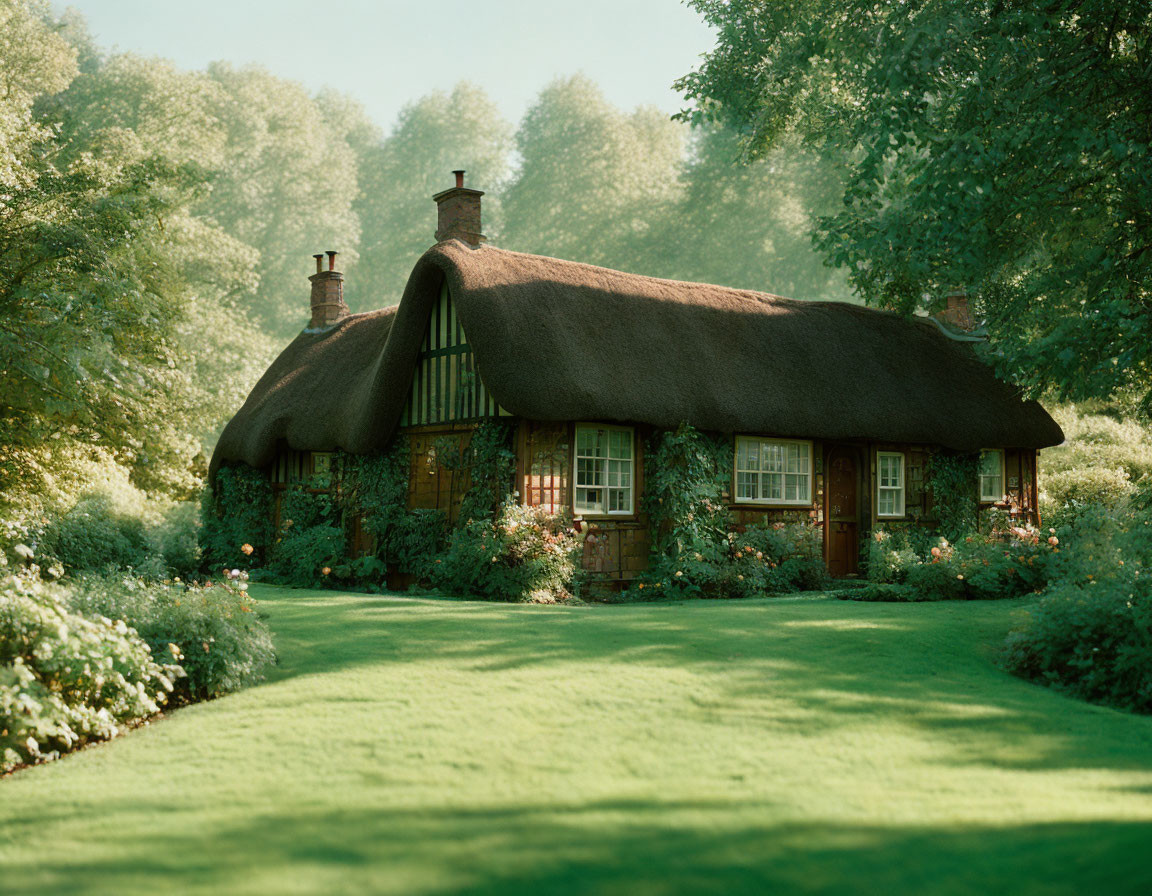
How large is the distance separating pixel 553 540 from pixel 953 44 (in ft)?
29.0

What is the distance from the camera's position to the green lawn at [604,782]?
15.3 ft

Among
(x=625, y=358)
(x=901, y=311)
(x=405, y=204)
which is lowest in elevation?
(x=625, y=358)

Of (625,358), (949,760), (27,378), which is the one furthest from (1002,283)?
(27,378)

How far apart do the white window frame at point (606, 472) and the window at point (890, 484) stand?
18.6ft

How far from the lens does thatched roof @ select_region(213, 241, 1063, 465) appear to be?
15.2m

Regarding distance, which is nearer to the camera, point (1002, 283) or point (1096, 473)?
point (1002, 283)

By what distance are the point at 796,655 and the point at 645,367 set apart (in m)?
7.60

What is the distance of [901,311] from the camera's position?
704 inches

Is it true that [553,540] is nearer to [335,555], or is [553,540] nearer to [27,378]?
[335,555]

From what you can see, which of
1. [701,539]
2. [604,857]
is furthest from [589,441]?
[604,857]

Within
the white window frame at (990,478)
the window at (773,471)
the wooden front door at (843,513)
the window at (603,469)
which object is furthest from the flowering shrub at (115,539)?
the white window frame at (990,478)

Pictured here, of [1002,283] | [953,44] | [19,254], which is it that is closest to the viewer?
[953,44]

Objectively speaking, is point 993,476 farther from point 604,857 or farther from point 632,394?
point 604,857

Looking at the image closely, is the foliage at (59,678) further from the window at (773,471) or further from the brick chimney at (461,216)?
the window at (773,471)
